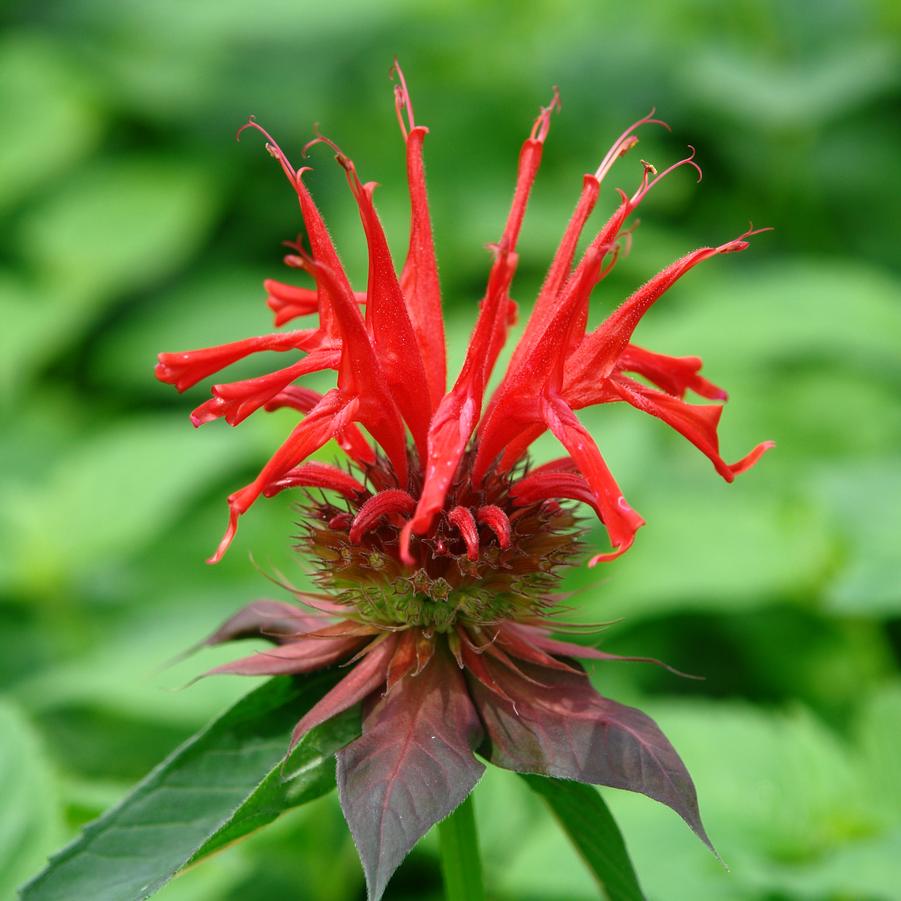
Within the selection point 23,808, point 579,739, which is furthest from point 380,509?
point 23,808

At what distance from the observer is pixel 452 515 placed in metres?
1.16

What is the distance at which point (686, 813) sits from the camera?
1041mm

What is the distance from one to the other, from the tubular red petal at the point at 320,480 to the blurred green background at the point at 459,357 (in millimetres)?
505

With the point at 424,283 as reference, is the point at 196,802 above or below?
below

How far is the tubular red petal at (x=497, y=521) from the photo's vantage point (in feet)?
3.72

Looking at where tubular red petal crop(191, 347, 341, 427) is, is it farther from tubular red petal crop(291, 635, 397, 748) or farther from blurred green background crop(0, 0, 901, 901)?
blurred green background crop(0, 0, 901, 901)

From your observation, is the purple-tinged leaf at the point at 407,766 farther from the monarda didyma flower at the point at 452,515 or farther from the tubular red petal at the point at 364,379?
the tubular red petal at the point at 364,379

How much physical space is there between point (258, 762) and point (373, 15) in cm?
387

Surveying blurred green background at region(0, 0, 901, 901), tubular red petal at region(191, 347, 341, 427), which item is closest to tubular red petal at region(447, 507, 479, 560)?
tubular red petal at region(191, 347, 341, 427)

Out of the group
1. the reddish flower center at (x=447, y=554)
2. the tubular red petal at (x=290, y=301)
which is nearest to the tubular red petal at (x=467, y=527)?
the reddish flower center at (x=447, y=554)

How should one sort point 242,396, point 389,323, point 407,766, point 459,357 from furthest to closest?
point 459,357
point 389,323
point 242,396
point 407,766

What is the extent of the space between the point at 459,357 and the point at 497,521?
165 centimetres

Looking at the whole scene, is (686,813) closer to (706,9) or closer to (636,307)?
(636,307)

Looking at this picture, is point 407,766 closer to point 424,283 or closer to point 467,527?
→ point 467,527
